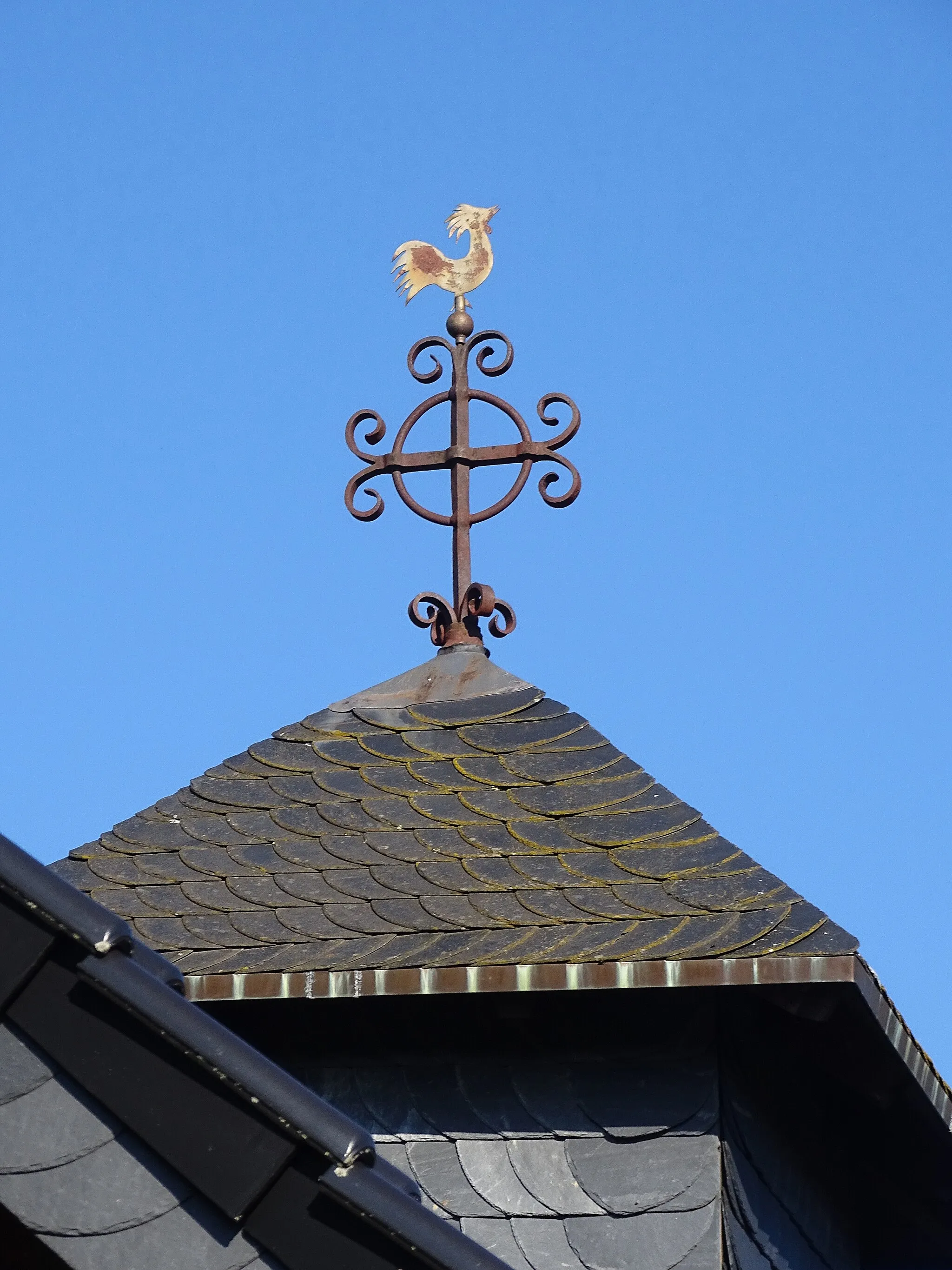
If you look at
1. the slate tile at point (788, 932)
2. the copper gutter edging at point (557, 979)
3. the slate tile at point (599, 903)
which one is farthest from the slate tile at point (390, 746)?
the slate tile at point (788, 932)

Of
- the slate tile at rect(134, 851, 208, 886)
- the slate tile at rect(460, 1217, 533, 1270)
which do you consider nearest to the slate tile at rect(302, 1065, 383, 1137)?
the slate tile at rect(460, 1217, 533, 1270)

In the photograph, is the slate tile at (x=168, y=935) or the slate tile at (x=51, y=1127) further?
the slate tile at (x=168, y=935)

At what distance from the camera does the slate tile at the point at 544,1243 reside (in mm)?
4848

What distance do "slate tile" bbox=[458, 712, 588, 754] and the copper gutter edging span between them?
1108mm

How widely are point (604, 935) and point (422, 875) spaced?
24.2 inches

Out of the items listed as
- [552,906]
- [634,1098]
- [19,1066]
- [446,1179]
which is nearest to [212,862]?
[552,906]

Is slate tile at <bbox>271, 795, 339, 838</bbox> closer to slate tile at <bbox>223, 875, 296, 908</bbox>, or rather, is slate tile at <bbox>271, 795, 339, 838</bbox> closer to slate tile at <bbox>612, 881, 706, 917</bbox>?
slate tile at <bbox>223, 875, 296, 908</bbox>

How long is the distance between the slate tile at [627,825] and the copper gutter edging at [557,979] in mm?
630

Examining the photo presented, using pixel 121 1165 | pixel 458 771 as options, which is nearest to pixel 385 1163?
pixel 121 1165

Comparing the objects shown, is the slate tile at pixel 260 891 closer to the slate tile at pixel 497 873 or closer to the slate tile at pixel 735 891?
the slate tile at pixel 497 873

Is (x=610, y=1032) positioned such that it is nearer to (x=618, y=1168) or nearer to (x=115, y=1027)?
(x=618, y=1168)

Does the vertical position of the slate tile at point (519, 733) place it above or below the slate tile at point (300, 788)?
above

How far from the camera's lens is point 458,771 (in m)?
5.78

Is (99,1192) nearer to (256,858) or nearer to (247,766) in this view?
(256,858)
